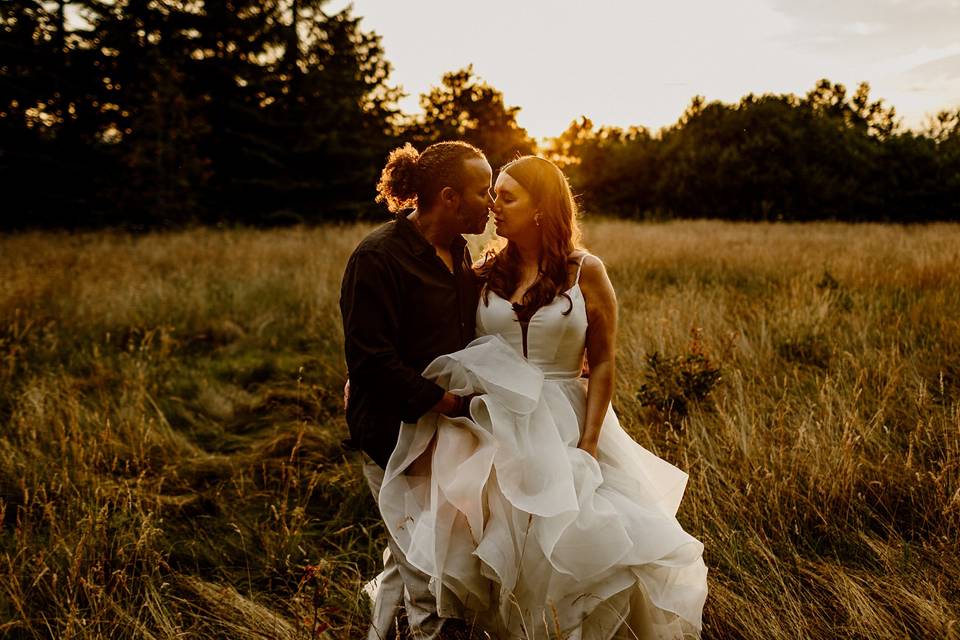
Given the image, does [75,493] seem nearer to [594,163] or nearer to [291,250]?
[291,250]

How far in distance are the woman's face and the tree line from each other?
57.7 feet

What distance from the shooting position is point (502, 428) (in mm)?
2008

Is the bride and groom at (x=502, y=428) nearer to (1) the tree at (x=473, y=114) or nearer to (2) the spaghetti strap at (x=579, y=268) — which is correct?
(2) the spaghetti strap at (x=579, y=268)

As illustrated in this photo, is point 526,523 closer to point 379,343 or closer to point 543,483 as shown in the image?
point 543,483

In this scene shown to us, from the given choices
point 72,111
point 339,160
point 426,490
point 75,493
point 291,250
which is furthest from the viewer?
point 339,160

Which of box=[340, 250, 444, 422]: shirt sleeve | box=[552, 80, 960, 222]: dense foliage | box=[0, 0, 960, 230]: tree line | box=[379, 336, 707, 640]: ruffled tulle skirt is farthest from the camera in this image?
box=[552, 80, 960, 222]: dense foliage

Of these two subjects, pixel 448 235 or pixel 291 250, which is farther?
pixel 291 250

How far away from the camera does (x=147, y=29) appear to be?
74.7 feet

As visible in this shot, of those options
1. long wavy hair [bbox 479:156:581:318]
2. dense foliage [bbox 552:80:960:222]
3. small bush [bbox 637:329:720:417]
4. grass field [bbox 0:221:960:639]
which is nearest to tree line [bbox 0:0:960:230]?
dense foliage [bbox 552:80:960:222]

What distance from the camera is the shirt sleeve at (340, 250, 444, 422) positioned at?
2020 millimetres

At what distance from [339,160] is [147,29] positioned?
332 inches

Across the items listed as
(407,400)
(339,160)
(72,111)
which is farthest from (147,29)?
(407,400)

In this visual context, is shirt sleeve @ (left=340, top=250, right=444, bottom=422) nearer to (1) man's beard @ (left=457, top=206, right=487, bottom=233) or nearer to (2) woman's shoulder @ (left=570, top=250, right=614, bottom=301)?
(1) man's beard @ (left=457, top=206, right=487, bottom=233)

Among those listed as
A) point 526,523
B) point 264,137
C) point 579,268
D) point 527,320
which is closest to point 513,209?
point 579,268
